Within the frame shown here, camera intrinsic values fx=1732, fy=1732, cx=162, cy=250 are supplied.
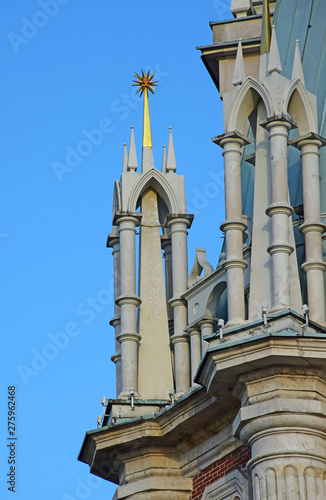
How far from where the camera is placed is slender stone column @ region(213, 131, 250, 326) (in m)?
25.2

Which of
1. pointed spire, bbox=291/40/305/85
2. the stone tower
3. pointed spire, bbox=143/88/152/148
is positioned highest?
pointed spire, bbox=143/88/152/148

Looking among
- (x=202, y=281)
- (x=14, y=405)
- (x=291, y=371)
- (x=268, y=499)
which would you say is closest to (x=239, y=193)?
(x=202, y=281)

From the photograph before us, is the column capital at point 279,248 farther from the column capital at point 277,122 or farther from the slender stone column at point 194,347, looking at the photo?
the slender stone column at point 194,347

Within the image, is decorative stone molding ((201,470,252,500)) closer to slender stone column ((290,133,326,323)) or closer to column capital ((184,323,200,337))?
slender stone column ((290,133,326,323))

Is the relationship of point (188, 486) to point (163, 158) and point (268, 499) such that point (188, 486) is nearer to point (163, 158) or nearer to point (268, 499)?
point (268, 499)

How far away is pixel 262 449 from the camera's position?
23.3m

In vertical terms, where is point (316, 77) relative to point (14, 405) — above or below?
above

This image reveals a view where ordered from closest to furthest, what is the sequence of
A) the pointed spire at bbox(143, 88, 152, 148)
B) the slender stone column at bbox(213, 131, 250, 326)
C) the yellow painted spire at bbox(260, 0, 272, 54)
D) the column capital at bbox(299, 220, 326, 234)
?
the slender stone column at bbox(213, 131, 250, 326), the column capital at bbox(299, 220, 326, 234), the yellow painted spire at bbox(260, 0, 272, 54), the pointed spire at bbox(143, 88, 152, 148)

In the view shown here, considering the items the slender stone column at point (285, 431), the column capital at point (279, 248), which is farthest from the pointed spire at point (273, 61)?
the slender stone column at point (285, 431)

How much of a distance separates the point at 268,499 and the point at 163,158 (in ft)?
27.7

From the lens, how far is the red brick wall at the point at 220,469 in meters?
24.7

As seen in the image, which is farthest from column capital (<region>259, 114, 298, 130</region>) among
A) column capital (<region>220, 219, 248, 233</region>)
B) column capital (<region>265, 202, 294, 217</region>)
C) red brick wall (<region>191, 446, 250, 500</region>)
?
red brick wall (<region>191, 446, 250, 500</region>)

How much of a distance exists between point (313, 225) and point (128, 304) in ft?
12.3

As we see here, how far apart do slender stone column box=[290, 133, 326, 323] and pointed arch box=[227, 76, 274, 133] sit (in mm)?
887
